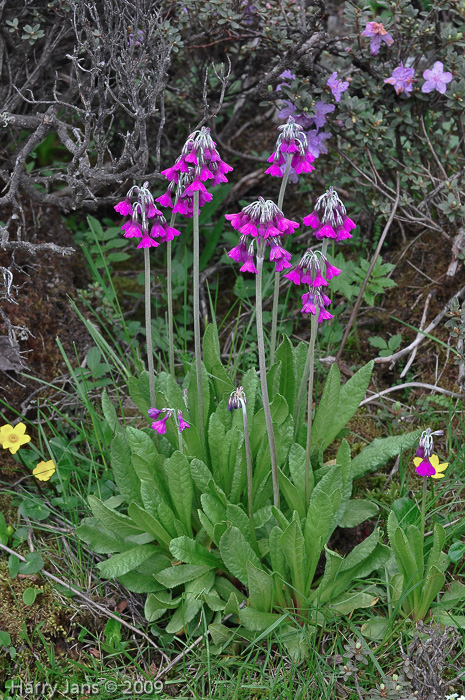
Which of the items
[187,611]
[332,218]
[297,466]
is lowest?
[187,611]

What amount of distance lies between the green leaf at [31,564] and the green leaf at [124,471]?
1.23 ft

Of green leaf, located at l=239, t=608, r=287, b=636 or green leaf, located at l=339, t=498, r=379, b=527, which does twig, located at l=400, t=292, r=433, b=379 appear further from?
green leaf, located at l=239, t=608, r=287, b=636

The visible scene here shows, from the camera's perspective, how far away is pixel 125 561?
7.73 feet

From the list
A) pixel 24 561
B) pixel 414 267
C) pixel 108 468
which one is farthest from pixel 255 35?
pixel 24 561

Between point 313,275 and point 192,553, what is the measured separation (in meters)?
1.00

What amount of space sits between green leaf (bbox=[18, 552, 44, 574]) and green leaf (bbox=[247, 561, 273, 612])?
0.82 m

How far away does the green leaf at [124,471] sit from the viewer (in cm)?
255

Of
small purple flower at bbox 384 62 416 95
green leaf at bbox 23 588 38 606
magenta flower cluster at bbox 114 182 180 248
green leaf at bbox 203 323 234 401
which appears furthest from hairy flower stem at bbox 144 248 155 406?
small purple flower at bbox 384 62 416 95

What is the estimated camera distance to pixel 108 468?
3.01 metres

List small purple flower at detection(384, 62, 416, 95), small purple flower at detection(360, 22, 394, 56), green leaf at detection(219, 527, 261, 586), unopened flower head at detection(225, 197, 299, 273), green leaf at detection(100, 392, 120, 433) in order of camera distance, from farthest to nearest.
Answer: small purple flower at detection(384, 62, 416, 95) < small purple flower at detection(360, 22, 394, 56) < green leaf at detection(100, 392, 120, 433) < green leaf at detection(219, 527, 261, 586) < unopened flower head at detection(225, 197, 299, 273)

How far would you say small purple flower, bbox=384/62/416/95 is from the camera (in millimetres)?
3111

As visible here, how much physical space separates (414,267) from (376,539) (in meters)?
1.66

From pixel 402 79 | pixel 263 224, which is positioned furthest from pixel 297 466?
pixel 402 79

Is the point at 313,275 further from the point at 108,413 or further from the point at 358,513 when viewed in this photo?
the point at 108,413
